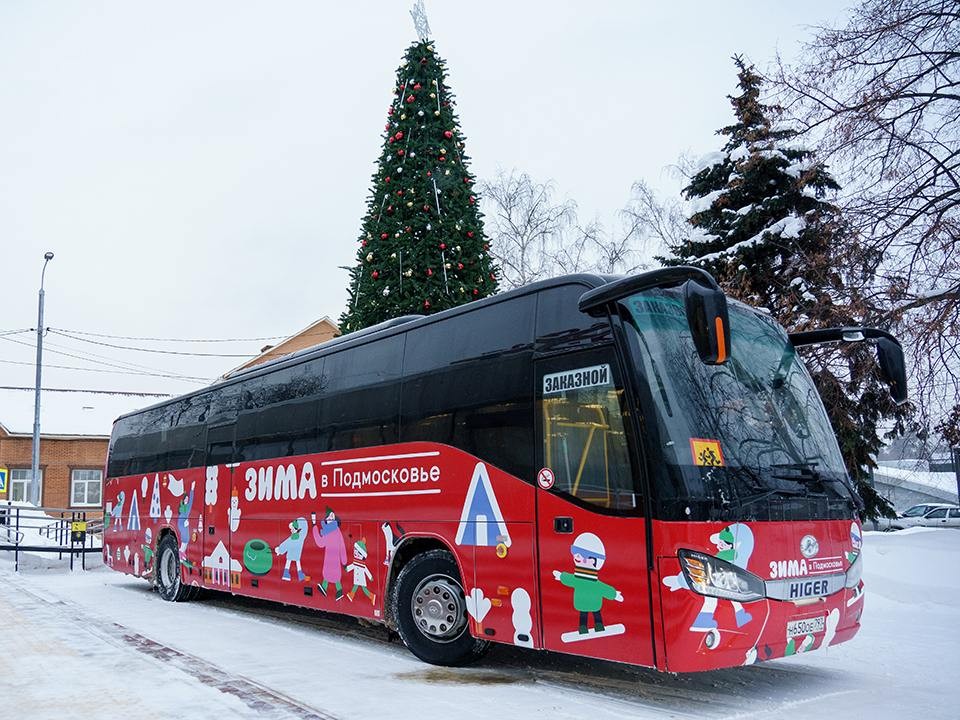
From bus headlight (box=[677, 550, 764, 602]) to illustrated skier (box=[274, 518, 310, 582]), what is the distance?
227 inches

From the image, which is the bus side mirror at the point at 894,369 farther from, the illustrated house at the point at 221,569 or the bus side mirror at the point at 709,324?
the illustrated house at the point at 221,569

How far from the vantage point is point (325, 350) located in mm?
11125

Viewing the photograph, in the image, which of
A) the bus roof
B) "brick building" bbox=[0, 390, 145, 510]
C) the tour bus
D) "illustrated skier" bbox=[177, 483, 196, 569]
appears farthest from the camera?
"brick building" bbox=[0, 390, 145, 510]

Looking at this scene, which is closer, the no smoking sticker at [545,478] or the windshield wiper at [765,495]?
the windshield wiper at [765,495]

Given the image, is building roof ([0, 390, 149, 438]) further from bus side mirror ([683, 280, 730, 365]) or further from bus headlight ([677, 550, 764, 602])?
bus side mirror ([683, 280, 730, 365])

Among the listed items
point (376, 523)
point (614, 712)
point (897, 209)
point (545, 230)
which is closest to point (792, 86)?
point (897, 209)

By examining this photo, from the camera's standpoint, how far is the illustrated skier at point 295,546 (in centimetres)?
1082

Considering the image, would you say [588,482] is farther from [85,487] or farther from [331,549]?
[85,487]

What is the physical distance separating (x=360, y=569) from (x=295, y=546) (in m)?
1.63

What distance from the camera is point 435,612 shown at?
8570 millimetres

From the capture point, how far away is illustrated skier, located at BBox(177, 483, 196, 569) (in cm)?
1415

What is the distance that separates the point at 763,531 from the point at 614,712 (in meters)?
1.71

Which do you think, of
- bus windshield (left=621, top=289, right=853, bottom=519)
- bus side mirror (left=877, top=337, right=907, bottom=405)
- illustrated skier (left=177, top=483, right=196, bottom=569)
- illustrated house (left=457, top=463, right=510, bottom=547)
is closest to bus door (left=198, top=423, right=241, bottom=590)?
illustrated skier (left=177, top=483, right=196, bottom=569)

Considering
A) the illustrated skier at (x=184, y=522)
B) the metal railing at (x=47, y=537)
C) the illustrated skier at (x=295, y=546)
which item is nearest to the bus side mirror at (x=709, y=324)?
the illustrated skier at (x=295, y=546)
